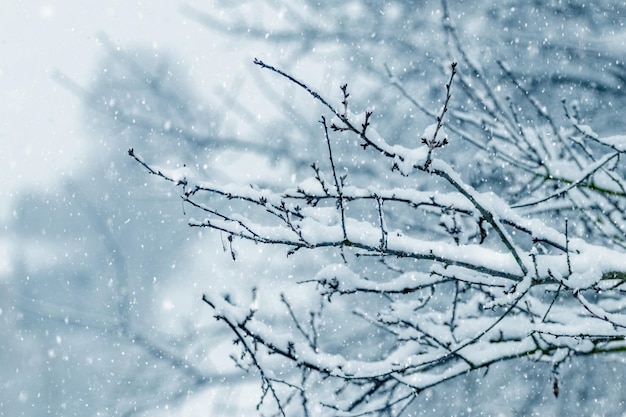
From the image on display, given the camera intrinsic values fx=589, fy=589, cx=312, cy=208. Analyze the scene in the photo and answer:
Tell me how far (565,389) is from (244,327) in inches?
218

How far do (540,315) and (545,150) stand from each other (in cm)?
116

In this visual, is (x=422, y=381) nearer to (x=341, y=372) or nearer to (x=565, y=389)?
(x=341, y=372)

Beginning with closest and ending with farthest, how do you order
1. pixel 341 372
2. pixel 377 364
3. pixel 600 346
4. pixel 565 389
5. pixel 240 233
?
1. pixel 240 233
2. pixel 341 372
3. pixel 377 364
4. pixel 600 346
5. pixel 565 389

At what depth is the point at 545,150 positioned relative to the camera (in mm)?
4055

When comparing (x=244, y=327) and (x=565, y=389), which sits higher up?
(x=565, y=389)

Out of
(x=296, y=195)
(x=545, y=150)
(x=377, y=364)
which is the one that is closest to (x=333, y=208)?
(x=296, y=195)

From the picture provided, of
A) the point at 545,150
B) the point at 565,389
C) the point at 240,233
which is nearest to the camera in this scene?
the point at 240,233

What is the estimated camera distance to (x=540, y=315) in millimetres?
3621

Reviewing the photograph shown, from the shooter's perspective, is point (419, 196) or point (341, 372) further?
point (341, 372)

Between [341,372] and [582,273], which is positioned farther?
[341,372]

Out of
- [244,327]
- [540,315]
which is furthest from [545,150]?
[244,327]

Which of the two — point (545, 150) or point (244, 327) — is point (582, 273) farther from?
point (545, 150)

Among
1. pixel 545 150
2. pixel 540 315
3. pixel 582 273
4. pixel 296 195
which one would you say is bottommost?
pixel 582 273

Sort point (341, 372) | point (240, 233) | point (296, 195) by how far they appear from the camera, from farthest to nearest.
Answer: point (341, 372), point (296, 195), point (240, 233)
